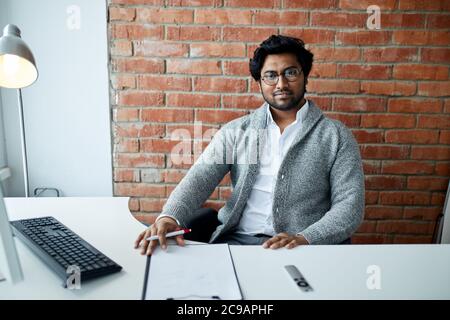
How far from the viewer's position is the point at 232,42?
1912 millimetres

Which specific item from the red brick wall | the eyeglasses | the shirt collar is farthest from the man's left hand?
the red brick wall

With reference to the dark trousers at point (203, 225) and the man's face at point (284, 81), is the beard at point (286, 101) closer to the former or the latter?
the man's face at point (284, 81)

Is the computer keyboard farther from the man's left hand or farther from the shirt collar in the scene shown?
the shirt collar

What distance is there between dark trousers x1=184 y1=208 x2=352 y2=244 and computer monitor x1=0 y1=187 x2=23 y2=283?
783mm

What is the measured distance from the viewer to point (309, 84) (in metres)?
1.96

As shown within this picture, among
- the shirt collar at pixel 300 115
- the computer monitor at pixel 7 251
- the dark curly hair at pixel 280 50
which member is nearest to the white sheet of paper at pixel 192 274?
the computer monitor at pixel 7 251

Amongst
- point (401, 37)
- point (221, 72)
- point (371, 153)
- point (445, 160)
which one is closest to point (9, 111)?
point (221, 72)

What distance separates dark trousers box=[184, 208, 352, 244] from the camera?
148 centimetres

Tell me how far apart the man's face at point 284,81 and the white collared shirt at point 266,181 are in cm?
7

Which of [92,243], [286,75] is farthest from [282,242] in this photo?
[286,75]

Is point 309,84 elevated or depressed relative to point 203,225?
elevated

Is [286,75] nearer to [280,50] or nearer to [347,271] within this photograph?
[280,50]

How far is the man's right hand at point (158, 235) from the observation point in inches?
41.8

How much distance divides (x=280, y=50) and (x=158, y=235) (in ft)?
3.14
